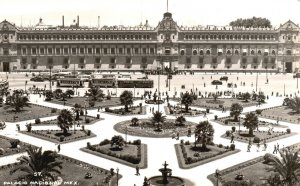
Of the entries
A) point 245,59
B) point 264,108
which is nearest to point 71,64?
point 245,59

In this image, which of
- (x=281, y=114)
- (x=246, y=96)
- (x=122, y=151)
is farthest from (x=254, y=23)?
(x=122, y=151)

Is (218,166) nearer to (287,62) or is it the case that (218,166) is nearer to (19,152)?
(19,152)

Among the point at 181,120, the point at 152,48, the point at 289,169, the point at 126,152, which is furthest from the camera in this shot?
the point at 152,48

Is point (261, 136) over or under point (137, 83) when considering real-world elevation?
under

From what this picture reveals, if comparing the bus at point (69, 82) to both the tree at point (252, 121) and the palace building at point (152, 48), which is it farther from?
the tree at point (252, 121)

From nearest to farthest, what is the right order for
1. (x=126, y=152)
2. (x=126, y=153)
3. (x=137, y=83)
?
(x=126, y=153)
(x=126, y=152)
(x=137, y=83)

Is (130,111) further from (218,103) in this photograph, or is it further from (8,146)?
(8,146)

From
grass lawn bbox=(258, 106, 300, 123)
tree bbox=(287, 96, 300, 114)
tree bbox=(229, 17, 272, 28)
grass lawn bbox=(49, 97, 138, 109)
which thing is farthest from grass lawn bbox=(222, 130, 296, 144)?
tree bbox=(229, 17, 272, 28)

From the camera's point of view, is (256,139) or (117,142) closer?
(117,142)
